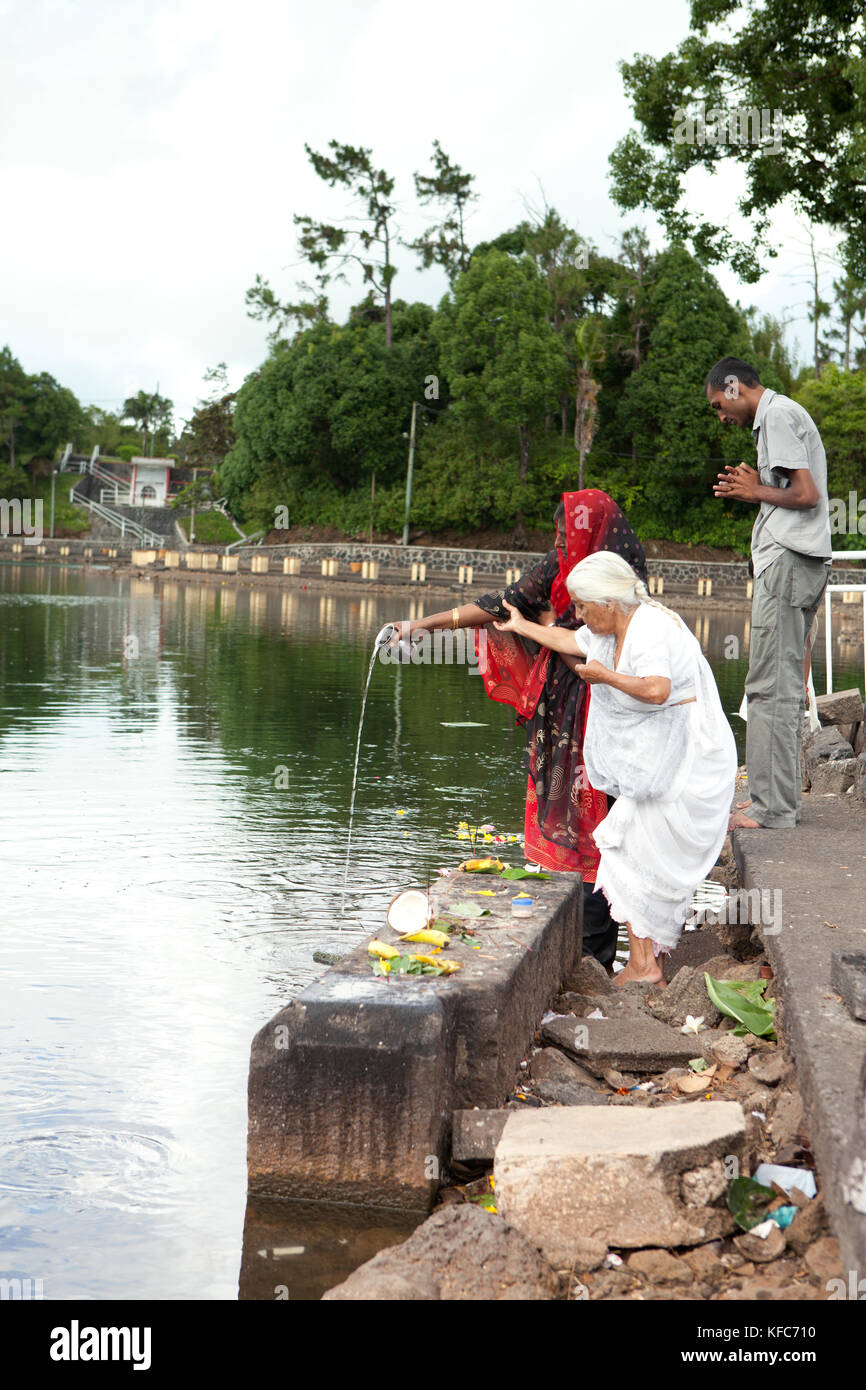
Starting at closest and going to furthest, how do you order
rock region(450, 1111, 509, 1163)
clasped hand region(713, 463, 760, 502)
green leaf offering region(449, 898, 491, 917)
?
rock region(450, 1111, 509, 1163) → green leaf offering region(449, 898, 491, 917) → clasped hand region(713, 463, 760, 502)

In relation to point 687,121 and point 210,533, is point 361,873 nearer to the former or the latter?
point 687,121

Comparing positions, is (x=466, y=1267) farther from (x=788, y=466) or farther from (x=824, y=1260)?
(x=788, y=466)

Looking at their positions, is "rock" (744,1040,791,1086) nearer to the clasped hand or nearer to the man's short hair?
the clasped hand

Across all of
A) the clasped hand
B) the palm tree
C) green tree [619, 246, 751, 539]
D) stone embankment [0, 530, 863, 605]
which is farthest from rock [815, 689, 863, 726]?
green tree [619, 246, 751, 539]

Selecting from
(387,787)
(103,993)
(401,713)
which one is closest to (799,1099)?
Answer: (103,993)

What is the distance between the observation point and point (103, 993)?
5.16 meters

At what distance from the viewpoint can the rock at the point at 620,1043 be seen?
168 inches

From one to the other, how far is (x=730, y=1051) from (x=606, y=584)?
5.62 feet

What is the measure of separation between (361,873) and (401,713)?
270 inches

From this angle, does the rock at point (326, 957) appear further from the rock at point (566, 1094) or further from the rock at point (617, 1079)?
the rock at point (566, 1094)

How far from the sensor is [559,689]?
19.0ft

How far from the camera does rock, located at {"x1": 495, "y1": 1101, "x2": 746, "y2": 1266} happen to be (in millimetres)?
3043

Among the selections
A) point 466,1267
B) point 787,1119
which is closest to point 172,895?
point 787,1119

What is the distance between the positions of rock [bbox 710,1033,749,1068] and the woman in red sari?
1.42 meters
